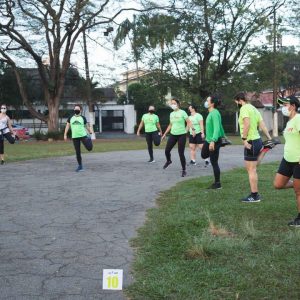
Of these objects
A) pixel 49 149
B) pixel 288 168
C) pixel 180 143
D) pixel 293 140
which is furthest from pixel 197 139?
pixel 49 149

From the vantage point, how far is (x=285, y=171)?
6.64 meters

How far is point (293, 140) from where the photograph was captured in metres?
6.45

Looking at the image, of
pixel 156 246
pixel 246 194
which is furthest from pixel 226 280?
pixel 246 194

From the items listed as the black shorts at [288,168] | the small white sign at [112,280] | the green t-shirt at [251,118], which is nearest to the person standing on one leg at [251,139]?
the green t-shirt at [251,118]

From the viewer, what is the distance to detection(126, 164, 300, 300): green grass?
13.5 feet

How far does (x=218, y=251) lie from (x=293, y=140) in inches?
84.4

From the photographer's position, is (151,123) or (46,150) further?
(46,150)

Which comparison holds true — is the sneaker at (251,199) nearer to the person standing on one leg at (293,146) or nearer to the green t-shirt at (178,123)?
the person standing on one leg at (293,146)

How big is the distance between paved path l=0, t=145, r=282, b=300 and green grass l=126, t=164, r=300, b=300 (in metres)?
0.28

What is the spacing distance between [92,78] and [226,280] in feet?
120

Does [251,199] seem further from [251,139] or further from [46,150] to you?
[46,150]

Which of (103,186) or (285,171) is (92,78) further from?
(285,171)

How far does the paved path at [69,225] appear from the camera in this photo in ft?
14.5

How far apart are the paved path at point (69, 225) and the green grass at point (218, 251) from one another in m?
0.28
